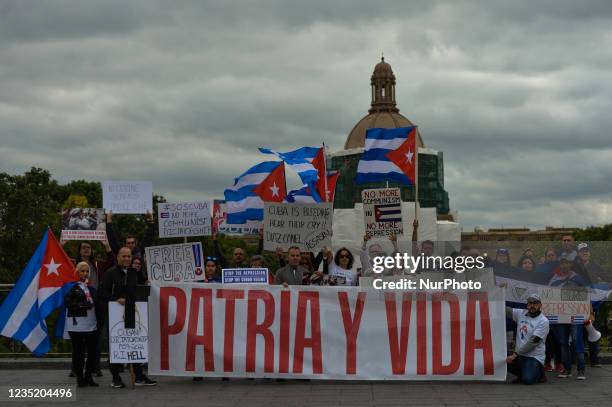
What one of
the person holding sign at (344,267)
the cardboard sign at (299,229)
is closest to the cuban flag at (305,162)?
the cardboard sign at (299,229)

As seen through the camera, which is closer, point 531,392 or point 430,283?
point 531,392

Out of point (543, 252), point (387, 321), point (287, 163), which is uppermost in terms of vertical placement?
point (287, 163)

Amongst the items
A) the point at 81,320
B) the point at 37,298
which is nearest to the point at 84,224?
the point at 37,298

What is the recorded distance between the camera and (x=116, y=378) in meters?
14.2

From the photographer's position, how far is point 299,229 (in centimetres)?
1748

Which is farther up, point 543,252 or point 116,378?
point 543,252

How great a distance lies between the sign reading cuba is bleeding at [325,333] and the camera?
559 inches

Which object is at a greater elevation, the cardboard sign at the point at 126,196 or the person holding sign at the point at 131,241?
the cardboard sign at the point at 126,196

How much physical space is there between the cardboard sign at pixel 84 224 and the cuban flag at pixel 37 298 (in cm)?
269

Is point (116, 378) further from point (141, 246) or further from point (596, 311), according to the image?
point (596, 311)

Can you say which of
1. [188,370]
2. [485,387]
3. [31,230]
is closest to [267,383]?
[188,370]

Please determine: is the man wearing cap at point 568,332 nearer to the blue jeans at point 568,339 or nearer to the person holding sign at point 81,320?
the blue jeans at point 568,339

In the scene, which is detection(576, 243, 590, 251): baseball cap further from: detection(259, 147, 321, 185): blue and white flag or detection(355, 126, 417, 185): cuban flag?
detection(259, 147, 321, 185): blue and white flag

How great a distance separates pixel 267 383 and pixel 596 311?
5.78 m
